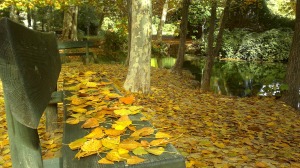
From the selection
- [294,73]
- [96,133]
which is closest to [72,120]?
[96,133]

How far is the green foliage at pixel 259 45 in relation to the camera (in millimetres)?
20703

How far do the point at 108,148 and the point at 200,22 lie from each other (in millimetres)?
26752

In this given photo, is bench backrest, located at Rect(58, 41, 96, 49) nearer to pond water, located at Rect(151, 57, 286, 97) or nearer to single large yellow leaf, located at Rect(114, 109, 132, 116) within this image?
pond water, located at Rect(151, 57, 286, 97)

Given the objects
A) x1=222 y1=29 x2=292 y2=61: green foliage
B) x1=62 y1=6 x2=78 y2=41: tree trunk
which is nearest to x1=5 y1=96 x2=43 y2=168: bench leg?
x1=62 y1=6 x2=78 y2=41: tree trunk

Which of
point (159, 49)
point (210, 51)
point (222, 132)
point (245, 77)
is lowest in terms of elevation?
point (245, 77)

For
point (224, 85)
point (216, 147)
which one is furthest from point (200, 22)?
point (216, 147)

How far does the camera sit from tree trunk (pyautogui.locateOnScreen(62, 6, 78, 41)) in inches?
738

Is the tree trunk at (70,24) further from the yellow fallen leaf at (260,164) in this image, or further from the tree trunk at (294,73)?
the yellow fallen leaf at (260,164)

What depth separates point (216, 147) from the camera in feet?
11.0

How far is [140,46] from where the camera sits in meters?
5.58

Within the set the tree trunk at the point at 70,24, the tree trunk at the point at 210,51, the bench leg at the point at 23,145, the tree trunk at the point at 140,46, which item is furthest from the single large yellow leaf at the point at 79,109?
the tree trunk at the point at 70,24

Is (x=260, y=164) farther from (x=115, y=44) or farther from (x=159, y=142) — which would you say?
(x=115, y=44)

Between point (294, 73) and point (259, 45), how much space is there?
15538 millimetres

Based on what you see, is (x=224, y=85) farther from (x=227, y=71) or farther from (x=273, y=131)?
(x=273, y=131)
